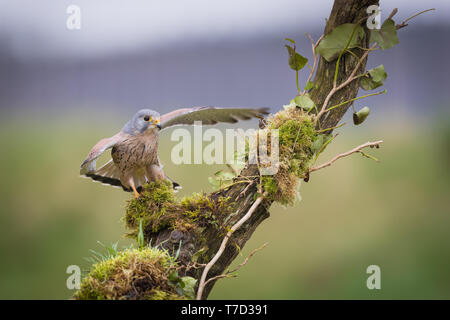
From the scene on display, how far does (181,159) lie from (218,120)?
1.07 feet

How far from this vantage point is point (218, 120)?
6.31ft

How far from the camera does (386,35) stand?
1.79 metres

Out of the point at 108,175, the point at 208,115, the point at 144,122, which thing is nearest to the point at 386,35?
the point at 208,115

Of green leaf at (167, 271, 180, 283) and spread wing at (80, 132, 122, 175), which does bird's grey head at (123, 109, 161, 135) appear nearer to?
spread wing at (80, 132, 122, 175)

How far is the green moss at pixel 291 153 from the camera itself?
171 cm

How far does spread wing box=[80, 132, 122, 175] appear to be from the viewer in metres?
1.67

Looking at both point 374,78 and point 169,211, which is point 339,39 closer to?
point 374,78

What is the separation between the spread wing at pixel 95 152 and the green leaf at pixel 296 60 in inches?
34.4
